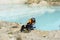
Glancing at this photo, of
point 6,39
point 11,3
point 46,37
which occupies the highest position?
point 6,39

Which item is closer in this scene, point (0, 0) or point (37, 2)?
point (37, 2)

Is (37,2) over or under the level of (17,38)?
under

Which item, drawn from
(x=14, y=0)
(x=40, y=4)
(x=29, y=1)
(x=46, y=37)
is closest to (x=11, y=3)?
(x=14, y=0)

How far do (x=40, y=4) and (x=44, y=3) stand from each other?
55 cm

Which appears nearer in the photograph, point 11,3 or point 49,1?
point 49,1

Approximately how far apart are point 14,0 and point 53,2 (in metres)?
6.48

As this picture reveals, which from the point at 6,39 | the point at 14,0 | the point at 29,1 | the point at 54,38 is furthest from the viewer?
the point at 14,0

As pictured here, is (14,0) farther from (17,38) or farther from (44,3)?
(17,38)

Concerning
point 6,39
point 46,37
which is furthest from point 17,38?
point 46,37

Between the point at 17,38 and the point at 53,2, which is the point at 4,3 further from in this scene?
the point at 17,38

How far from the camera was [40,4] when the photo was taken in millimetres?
28266

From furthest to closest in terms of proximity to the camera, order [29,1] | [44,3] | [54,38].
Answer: [29,1] < [44,3] < [54,38]

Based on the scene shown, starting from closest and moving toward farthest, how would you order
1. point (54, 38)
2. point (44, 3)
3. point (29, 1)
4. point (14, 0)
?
point (54, 38)
point (44, 3)
point (29, 1)
point (14, 0)

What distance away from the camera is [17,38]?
7031 millimetres
